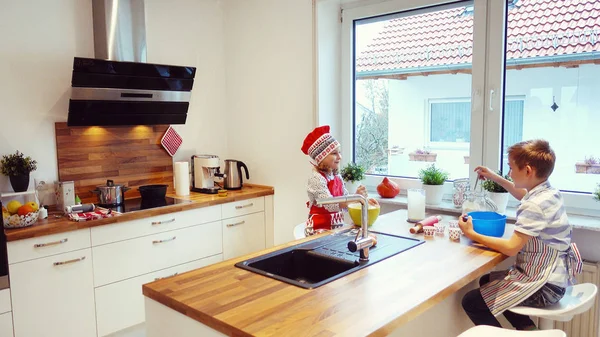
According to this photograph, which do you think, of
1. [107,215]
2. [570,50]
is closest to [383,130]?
[570,50]

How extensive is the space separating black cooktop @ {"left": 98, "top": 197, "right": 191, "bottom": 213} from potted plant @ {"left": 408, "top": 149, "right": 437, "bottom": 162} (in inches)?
61.0

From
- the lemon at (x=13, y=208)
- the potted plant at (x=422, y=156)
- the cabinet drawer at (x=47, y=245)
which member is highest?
the potted plant at (x=422, y=156)

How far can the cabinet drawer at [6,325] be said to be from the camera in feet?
7.88

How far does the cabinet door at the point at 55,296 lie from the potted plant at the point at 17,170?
0.52m

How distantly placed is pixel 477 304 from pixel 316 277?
656mm

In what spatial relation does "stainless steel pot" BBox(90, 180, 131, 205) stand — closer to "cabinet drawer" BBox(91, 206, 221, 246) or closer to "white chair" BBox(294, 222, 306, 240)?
"cabinet drawer" BBox(91, 206, 221, 246)

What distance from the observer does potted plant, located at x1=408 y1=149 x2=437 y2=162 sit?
10.1 feet

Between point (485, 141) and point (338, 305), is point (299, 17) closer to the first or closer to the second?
point (485, 141)

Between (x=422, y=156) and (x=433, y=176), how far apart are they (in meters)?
0.28

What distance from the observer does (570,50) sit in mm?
2482

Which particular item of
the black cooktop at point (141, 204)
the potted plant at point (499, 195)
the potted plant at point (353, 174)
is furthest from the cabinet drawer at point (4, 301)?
the potted plant at point (499, 195)

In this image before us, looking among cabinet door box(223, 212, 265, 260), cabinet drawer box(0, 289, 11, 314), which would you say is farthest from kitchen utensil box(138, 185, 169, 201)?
cabinet drawer box(0, 289, 11, 314)

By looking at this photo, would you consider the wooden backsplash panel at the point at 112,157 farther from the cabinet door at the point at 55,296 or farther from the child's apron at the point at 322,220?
the child's apron at the point at 322,220

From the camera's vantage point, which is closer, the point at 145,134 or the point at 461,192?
the point at 461,192
